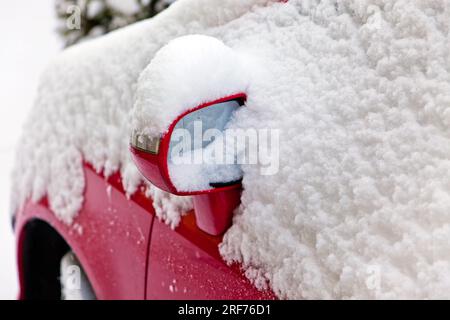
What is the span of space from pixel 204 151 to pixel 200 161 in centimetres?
3

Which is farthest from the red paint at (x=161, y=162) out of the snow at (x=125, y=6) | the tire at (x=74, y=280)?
the snow at (x=125, y=6)

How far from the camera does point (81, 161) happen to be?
6.12 feet

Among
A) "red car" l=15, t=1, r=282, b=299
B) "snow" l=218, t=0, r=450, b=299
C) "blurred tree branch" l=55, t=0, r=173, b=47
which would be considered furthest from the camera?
"blurred tree branch" l=55, t=0, r=173, b=47

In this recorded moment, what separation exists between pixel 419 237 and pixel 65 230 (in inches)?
55.2

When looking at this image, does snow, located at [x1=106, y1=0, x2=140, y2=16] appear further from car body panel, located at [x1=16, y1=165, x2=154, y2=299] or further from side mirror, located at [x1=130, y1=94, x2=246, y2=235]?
side mirror, located at [x1=130, y1=94, x2=246, y2=235]

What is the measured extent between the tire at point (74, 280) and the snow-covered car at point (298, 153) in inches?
19.9

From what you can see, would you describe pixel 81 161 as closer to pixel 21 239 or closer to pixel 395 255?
pixel 21 239

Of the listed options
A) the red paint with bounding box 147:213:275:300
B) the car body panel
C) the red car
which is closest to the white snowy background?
the red car

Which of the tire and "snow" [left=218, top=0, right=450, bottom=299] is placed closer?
"snow" [left=218, top=0, right=450, bottom=299]

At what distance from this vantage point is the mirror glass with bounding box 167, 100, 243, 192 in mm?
1105

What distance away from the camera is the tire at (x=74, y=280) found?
2.00 meters

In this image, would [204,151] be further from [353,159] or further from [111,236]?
[111,236]

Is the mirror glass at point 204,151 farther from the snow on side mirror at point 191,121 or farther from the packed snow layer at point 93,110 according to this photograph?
the packed snow layer at point 93,110

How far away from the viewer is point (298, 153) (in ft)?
3.67
